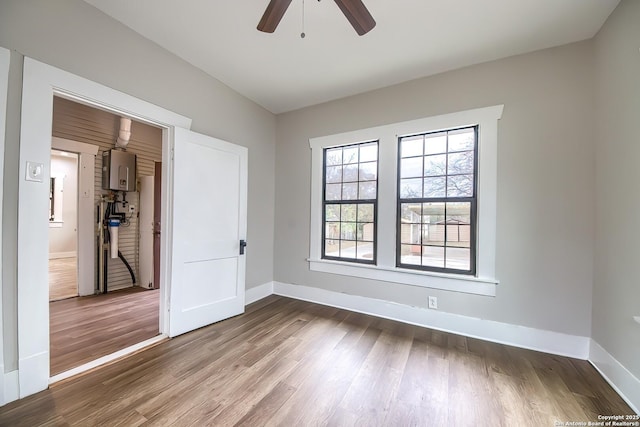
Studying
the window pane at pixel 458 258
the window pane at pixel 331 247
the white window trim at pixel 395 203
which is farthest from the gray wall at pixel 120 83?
the window pane at pixel 458 258

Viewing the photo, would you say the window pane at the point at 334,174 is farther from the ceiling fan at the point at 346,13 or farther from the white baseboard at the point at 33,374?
the white baseboard at the point at 33,374

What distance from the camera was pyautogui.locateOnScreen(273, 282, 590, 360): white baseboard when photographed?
220cm

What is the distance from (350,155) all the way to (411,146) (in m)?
0.81

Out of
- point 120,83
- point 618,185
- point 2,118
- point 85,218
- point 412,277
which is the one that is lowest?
point 412,277

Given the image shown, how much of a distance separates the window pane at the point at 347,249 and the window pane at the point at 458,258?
114cm

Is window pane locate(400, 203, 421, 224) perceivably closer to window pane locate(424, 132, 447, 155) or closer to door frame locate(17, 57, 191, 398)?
window pane locate(424, 132, 447, 155)

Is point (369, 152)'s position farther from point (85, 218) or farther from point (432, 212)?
point (85, 218)

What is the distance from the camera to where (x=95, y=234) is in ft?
12.1

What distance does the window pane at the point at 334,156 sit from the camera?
347cm

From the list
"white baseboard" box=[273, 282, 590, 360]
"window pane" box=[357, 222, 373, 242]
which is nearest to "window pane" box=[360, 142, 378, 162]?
"window pane" box=[357, 222, 373, 242]

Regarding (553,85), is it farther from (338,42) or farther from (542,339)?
(542,339)

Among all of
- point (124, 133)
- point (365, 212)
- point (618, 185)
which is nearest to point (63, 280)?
point (124, 133)

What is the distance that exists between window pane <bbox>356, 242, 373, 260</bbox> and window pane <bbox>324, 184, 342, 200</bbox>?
73 cm

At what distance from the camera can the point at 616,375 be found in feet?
5.80
